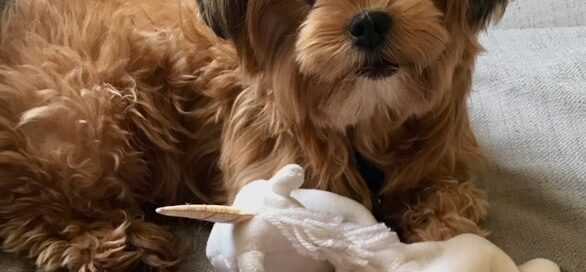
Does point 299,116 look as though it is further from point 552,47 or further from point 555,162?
point 552,47

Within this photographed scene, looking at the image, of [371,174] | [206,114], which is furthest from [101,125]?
[371,174]

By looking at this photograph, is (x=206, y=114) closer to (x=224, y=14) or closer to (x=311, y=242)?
(x=224, y=14)

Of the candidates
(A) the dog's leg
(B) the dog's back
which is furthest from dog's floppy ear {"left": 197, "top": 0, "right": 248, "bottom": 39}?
(A) the dog's leg

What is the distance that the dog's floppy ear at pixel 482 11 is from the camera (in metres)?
1.33

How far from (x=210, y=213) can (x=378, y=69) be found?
317 mm

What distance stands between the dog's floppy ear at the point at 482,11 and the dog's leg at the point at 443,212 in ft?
0.96

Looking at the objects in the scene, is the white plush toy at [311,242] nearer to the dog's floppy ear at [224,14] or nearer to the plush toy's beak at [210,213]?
the plush toy's beak at [210,213]

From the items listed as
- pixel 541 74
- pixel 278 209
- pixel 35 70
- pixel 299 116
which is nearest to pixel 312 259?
pixel 278 209

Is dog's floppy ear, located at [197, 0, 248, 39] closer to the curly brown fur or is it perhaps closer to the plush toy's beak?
the curly brown fur

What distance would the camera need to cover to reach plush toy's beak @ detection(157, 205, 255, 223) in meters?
1.19

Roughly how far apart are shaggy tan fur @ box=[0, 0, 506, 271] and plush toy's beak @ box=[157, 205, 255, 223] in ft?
0.73

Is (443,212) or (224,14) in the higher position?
(224,14)

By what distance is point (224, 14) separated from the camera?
4.39 ft

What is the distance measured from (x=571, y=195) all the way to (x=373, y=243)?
492 millimetres
